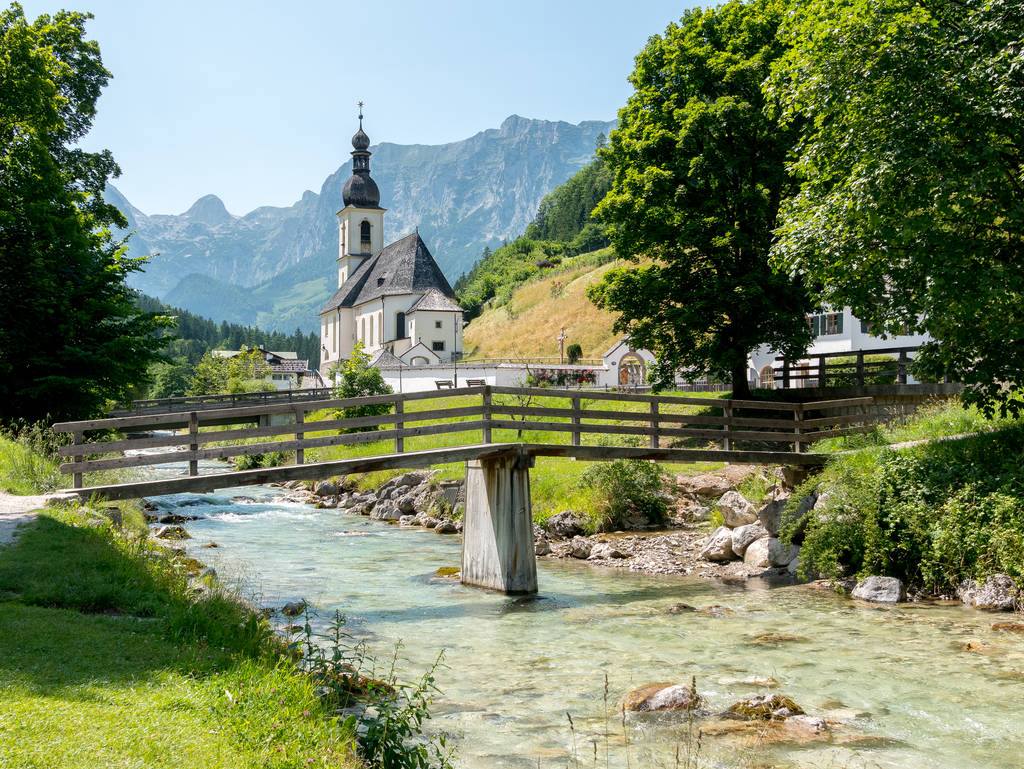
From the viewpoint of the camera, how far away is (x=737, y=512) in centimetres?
1823

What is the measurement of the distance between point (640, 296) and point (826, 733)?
819 inches

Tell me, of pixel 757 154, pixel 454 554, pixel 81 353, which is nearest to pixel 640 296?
pixel 757 154

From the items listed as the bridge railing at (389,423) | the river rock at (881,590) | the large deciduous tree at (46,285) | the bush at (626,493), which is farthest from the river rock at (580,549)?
the large deciduous tree at (46,285)

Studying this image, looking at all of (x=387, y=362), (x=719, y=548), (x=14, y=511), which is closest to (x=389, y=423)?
(x=14, y=511)

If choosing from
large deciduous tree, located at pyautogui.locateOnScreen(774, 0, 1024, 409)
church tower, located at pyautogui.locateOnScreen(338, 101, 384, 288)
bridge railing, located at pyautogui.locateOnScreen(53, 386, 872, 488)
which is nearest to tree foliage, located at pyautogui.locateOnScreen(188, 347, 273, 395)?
church tower, located at pyautogui.locateOnScreen(338, 101, 384, 288)

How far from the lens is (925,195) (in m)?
13.2

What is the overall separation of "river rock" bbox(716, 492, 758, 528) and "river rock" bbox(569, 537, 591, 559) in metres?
3.19

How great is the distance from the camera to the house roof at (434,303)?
82.1 m

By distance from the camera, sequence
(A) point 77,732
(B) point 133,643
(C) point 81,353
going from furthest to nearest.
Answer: (C) point 81,353 → (B) point 133,643 → (A) point 77,732

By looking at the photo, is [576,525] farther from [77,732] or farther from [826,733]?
[77,732]

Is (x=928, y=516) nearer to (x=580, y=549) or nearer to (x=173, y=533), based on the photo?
(x=580, y=549)

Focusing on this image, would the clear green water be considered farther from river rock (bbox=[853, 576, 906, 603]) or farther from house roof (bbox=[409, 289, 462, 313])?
house roof (bbox=[409, 289, 462, 313])

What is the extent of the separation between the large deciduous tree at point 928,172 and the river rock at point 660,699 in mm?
8212

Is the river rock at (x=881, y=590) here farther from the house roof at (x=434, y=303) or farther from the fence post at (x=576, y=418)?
the house roof at (x=434, y=303)
